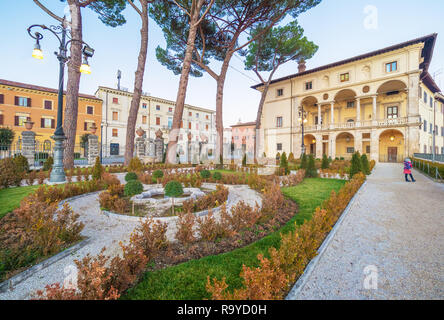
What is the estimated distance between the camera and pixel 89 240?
3525 mm

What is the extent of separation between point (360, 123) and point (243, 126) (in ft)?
93.3

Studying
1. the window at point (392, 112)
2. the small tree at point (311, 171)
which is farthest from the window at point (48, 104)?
the window at point (392, 112)

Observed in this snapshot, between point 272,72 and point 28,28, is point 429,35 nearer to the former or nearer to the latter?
point 272,72

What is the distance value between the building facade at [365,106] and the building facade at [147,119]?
47.7 ft

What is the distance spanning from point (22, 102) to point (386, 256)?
39.7 m

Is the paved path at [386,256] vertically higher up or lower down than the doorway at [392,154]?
lower down

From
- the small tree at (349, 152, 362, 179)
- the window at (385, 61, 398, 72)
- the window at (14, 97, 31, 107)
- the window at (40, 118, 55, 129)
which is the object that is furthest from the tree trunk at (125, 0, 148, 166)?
the window at (385, 61, 398, 72)

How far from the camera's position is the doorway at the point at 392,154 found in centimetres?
2560

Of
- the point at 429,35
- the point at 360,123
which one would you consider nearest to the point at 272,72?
the point at 360,123

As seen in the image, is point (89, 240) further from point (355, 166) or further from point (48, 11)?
point (48, 11)

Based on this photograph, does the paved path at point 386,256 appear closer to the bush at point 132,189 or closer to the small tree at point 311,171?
the bush at point 132,189

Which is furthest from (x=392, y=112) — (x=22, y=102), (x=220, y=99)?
(x=22, y=102)

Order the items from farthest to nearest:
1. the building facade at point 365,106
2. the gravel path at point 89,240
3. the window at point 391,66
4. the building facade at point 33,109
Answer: the building facade at point 33,109 < the window at point 391,66 < the building facade at point 365,106 < the gravel path at point 89,240

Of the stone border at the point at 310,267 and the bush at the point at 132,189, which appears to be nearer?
the stone border at the point at 310,267
